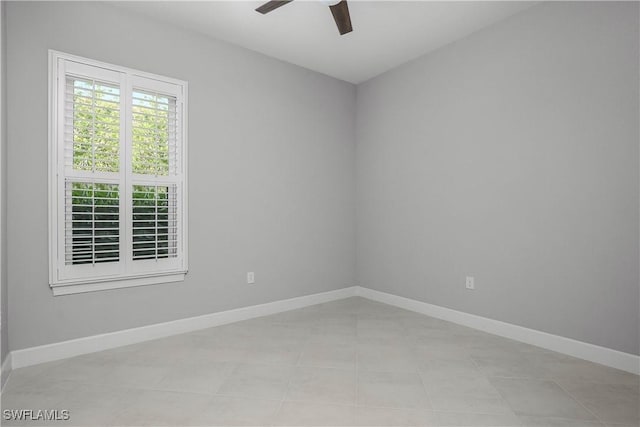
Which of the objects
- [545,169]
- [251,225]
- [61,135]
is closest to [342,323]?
[251,225]

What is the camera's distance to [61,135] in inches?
101

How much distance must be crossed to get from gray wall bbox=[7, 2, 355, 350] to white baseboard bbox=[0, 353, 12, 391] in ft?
0.44

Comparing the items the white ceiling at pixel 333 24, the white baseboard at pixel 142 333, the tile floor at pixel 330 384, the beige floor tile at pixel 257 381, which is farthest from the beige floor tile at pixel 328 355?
the white ceiling at pixel 333 24

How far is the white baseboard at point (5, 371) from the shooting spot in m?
2.13

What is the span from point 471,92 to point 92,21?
3195mm

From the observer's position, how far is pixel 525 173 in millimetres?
2932

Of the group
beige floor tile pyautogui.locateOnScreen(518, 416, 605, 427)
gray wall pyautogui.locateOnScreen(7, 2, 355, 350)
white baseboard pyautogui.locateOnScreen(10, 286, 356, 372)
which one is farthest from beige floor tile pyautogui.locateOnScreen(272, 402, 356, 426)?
gray wall pyautogui.locateOnScreen(7, 2, 355, 350)

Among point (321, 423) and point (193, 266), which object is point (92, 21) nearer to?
point (193, 266)

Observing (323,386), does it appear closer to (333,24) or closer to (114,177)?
(114,177)

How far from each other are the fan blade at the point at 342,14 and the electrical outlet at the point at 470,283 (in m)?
2.39

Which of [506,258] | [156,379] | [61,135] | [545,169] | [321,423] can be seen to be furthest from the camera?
[506,258]

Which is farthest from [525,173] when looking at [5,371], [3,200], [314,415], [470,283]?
[5,371]

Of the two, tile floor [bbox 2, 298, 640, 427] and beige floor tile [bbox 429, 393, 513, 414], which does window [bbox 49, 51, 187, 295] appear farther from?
beige floor tile [bbox 429, 393, 513, 414]

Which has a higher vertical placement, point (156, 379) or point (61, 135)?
point (61, 135)
